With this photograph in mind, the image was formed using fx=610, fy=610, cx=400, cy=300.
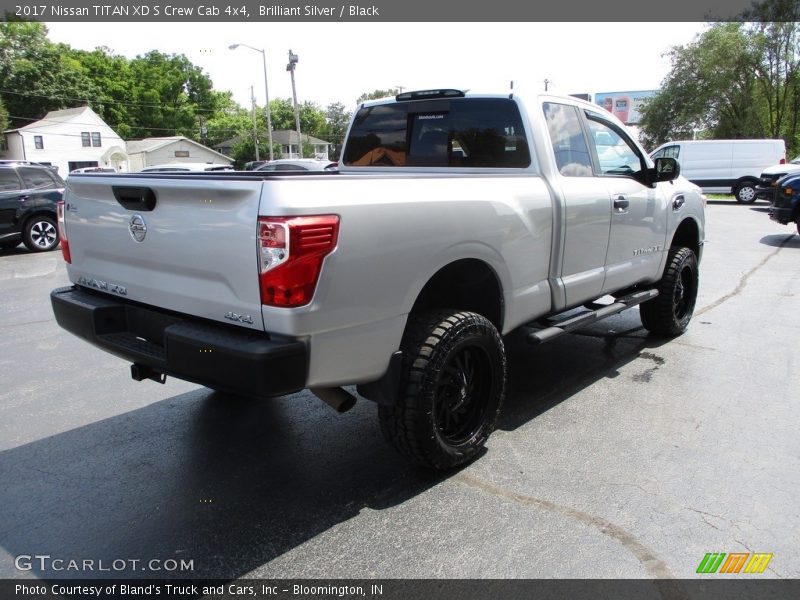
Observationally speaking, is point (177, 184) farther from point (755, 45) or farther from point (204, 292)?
point (755, 45)

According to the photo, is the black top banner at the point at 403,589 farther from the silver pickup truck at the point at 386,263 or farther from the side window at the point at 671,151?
the side window at the point at 671,151

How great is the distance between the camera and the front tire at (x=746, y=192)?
2123cm

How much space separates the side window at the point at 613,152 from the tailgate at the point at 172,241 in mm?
3047

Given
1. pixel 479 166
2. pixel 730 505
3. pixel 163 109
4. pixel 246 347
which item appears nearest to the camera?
pixel 246 347

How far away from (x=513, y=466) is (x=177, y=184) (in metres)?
2.23

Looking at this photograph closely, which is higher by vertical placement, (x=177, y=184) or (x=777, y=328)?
(x=177, y=184)

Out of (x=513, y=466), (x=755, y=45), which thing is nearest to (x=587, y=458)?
(x=513, y=466)

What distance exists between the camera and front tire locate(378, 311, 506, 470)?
292cm

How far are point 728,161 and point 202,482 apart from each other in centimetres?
2351

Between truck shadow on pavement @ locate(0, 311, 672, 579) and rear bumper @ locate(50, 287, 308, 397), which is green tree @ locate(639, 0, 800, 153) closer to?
truck shadow on pavement @ locate(0, 311, 672, 579)

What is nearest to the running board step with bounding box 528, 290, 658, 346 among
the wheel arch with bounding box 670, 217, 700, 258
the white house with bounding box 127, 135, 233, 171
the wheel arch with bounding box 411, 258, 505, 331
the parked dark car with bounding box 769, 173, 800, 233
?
the wheel arch with bounding box 411, 258, 505, 331

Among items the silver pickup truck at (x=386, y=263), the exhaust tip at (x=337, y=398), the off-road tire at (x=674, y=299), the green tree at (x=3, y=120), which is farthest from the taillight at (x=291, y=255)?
the green tree at (x=3, y=120)

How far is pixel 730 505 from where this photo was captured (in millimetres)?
2920

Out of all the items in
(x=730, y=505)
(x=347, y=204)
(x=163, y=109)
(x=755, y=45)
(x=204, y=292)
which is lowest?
(x=730, y=505)
